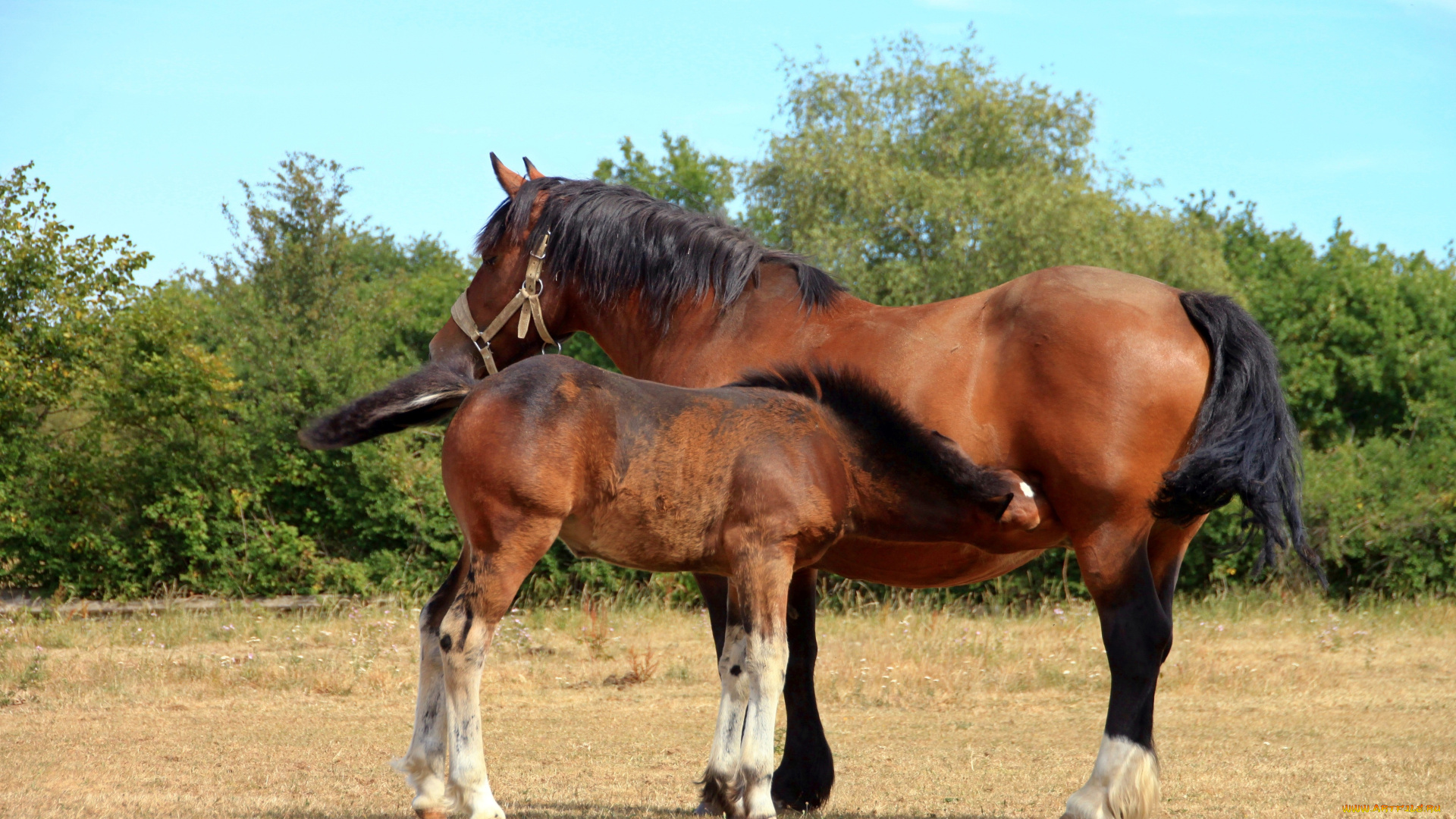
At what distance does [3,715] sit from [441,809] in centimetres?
636

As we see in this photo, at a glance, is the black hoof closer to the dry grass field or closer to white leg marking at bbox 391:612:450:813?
the dry grass field

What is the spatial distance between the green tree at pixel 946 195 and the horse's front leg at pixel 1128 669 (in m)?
17.1

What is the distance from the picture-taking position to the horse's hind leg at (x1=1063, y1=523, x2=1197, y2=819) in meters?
4.39

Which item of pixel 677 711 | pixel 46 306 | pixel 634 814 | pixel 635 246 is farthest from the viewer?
pixel 46 306

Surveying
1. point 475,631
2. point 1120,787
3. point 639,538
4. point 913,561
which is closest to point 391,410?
point 475,631

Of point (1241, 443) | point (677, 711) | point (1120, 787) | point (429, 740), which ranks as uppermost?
point (1241, 443)

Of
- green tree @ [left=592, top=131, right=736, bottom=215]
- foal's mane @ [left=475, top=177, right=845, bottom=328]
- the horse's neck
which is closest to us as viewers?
the horse's neck

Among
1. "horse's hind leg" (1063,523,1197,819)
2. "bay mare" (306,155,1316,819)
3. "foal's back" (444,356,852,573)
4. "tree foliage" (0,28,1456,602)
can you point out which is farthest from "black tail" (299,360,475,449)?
"tree foliage" (0,28,1456,602)

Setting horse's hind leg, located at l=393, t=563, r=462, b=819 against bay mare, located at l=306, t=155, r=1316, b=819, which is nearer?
horse's hind leg, located at l=393, t=563, r=462, b=819

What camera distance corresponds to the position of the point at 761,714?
4.06 metres

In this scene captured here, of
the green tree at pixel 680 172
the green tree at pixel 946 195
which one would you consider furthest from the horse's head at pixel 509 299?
the green tree at pixel 680 172

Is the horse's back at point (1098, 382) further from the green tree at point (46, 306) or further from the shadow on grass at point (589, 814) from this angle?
the green tree at point (46, 306)

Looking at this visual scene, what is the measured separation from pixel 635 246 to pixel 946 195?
18104mm

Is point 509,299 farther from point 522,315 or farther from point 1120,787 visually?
point 1120,787
